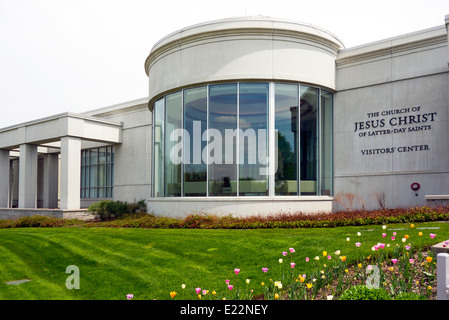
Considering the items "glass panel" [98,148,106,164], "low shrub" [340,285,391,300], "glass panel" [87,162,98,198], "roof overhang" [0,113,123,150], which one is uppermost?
"roof overhang" [0,113,123,150]

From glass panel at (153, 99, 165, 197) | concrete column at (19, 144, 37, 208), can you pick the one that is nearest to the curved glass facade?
glass panel at (153, 99, 165, 197)

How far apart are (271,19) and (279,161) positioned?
566 cm

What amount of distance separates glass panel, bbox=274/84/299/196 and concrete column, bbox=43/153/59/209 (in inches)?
883

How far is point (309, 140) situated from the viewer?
16.1m

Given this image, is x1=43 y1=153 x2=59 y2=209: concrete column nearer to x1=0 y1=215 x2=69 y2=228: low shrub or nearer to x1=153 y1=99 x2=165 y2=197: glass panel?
x1=0 y1=215 x2=69 y2=228: low shrub

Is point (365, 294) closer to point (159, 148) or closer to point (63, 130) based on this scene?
point (159, 148)

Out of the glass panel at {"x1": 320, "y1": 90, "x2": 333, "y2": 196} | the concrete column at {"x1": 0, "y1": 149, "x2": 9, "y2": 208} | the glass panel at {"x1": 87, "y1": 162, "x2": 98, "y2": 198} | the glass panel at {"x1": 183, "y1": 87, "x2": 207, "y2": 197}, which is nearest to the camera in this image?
the glass panel at {"x1": 183, "y1": 87, "x2": 207, "y2": 197}

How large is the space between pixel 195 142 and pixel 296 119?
4.23 metres

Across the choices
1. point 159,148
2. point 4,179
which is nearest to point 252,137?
point 159,148

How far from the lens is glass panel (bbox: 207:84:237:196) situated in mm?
15305

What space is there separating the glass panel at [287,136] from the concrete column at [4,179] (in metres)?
22.2

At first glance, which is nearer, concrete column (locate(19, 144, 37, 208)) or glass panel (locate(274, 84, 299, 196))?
glass panel (locate(274, 84, 299, 196))

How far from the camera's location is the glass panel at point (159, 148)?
696 inches

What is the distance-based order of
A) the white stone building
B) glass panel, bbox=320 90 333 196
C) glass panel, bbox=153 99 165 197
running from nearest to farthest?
1. the white stone building
2. glass panel, bbox=320 90 333 196
3. glass panel, bbox=153 99 165 197
